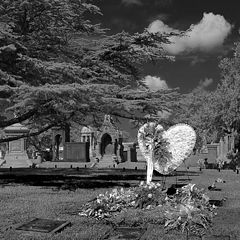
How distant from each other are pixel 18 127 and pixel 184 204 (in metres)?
31.9

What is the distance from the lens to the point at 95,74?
19.9 meters

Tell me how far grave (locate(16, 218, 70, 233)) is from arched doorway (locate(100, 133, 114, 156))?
45.0 metres

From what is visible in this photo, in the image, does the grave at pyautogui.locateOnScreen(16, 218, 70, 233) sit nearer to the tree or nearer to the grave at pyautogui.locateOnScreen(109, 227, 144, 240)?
the grave at pyautogui.locateOnScreen(109, 227, 144, 240)

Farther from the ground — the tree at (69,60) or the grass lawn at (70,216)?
the tree at (69,60)

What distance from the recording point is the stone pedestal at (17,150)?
3901 centimetres

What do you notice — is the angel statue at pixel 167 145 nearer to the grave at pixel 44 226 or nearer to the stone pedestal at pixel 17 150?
the grave at pixel 44 226

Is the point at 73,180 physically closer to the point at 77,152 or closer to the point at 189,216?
the point at 189,216

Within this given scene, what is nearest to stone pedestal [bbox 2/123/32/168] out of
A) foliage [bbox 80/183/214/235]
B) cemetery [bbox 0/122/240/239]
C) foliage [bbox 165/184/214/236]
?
cemetery [bbox 0/122/240/239]

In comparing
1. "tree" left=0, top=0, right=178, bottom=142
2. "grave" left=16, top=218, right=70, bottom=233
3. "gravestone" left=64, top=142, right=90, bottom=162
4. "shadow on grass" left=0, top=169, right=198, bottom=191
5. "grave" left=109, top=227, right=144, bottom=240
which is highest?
"tree" left=0, top=0, right=178, bottom=142

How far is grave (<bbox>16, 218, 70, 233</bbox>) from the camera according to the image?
338 inches

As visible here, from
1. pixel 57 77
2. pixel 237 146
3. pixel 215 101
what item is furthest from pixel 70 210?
pixel 237 146

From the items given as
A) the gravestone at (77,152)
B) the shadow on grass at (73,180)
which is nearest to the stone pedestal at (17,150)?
the gravestone at (77,152)

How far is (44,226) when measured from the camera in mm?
8836

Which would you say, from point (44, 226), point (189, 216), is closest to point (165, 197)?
point (189, 216)
